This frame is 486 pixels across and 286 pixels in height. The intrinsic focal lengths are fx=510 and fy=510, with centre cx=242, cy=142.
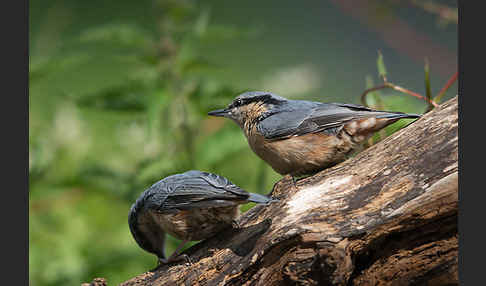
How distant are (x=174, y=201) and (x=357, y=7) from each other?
43.9 inches

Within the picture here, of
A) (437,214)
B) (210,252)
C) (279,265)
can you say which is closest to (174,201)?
(210,252)

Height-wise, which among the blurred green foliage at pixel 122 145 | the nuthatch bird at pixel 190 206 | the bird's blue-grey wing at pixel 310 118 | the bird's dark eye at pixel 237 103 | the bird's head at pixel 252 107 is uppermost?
the blurred green foliage at pixel 122 145

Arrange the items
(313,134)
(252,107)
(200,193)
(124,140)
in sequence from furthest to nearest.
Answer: (124,140), (252,107), (313,134), (200,193)

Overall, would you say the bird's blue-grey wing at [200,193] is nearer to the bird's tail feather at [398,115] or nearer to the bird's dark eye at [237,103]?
the bird's dark eye at [237,103]

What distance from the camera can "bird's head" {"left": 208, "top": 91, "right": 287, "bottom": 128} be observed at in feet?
4.70

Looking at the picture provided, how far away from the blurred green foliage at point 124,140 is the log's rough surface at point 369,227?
1.61 feet

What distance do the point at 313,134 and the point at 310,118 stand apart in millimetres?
44

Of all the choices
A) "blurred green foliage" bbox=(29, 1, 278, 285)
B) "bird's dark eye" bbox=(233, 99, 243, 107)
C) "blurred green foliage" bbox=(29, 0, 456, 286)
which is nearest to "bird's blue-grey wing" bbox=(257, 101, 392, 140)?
"bird's dark eye" bbox=(233, 99, 243, 107)

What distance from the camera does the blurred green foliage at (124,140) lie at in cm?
194

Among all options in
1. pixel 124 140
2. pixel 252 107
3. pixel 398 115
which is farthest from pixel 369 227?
pixel 124 140

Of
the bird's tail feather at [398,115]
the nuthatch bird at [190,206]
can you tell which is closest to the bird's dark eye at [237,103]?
the nuthatch bird at [190,206]

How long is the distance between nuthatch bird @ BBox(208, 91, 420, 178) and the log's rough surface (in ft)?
0.33

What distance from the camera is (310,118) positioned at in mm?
1354

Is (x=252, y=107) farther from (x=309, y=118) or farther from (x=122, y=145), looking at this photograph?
(x=122, y=145)
